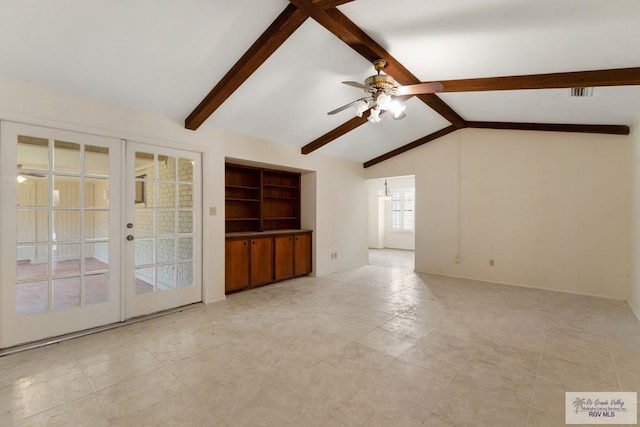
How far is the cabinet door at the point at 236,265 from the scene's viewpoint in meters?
4.40

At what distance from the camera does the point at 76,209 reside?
2996 mm

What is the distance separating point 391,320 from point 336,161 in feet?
11.9

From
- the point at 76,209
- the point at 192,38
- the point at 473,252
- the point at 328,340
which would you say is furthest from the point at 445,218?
the point at 76,209

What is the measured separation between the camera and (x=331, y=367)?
94.2 inches

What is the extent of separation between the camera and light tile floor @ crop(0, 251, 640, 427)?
6.09ft

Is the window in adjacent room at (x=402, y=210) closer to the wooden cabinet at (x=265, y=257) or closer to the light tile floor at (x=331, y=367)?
the wooden cabinet at (x=265, y=257)

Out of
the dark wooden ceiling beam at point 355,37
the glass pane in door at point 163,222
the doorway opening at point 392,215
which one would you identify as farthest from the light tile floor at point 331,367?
the doorway opening at point 392,215

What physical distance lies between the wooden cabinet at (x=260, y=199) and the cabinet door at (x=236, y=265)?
653 mm

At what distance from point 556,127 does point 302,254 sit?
184 inches

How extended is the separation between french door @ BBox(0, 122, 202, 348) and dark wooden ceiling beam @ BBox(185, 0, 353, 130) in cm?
73

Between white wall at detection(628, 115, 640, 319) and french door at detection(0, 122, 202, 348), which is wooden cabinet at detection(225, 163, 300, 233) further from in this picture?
white wall at detection(628, 115, 640, 319)

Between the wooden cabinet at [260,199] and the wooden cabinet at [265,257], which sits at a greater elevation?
the wooden cabinet at [260,199]

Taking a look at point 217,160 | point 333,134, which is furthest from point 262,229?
point 333,134

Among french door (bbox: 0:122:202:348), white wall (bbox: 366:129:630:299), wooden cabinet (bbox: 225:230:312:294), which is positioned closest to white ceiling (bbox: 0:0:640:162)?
french door (bbox: 0:122:202:348)
